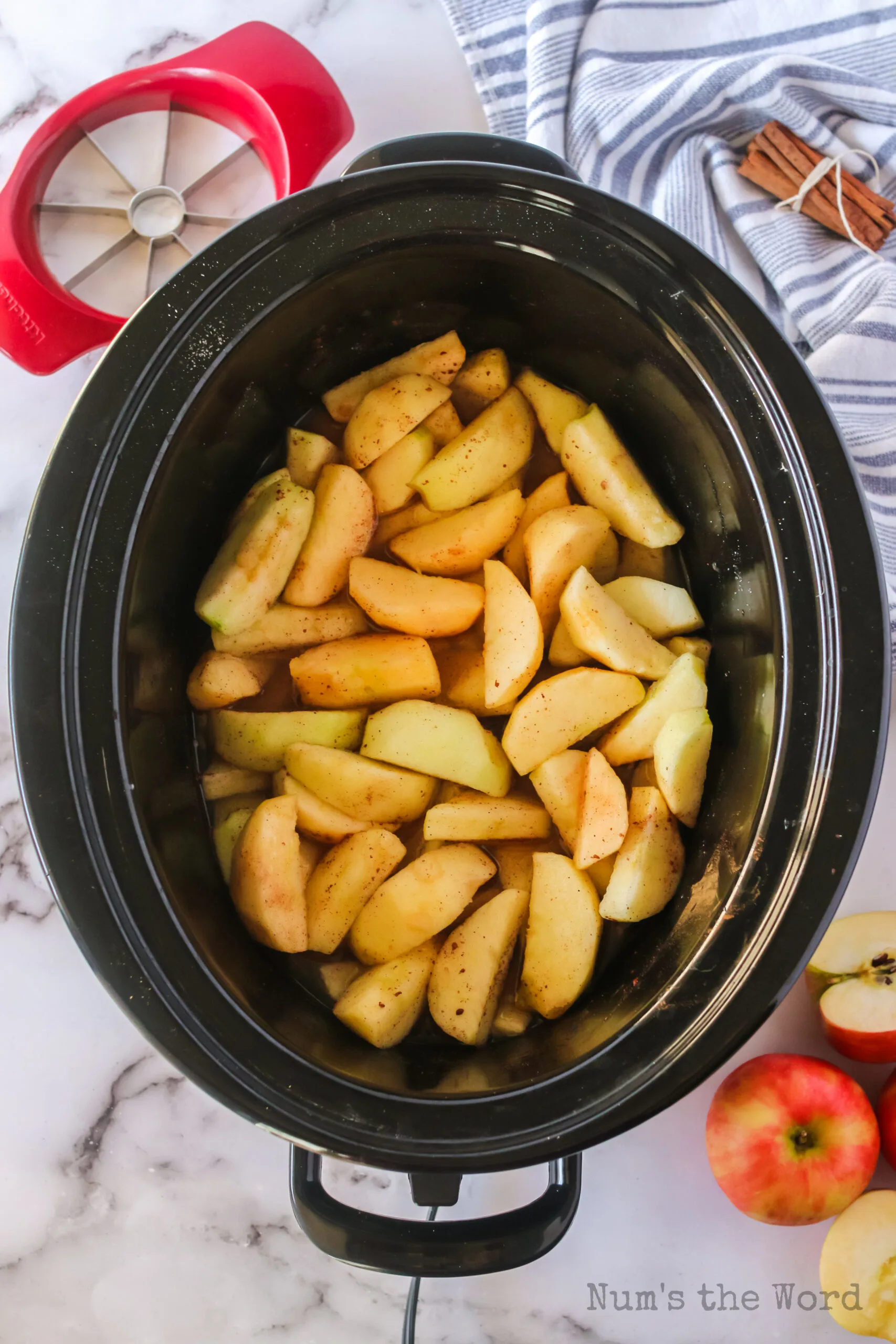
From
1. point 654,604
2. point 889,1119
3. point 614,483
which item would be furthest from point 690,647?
point 889,1119

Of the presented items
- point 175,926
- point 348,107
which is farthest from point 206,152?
point 175,926

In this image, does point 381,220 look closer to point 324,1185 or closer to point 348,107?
point 348,107

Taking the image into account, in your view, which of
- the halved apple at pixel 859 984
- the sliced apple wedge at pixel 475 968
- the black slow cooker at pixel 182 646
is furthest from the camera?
the halved apple at pixel 859 984

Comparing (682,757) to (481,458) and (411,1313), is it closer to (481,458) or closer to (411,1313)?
(481,458)

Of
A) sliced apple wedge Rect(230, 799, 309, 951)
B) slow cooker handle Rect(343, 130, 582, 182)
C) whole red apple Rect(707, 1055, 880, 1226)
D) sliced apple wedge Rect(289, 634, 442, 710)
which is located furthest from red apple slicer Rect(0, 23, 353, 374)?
whole red apple Rect(707, 1055, 880, 1226)

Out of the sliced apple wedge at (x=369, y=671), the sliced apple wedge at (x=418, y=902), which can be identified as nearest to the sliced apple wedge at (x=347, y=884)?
the sliced apple wedge at (x=418, y=902)

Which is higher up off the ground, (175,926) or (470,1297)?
(175,926)

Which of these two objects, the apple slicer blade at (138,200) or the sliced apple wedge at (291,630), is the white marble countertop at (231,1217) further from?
the sliced apple wedge at (291,630)
